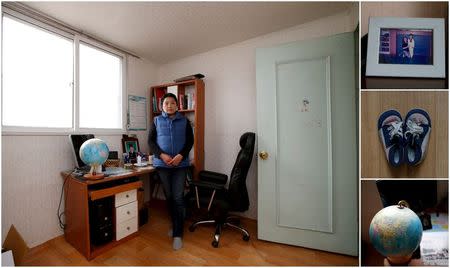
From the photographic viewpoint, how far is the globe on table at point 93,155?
1592mm

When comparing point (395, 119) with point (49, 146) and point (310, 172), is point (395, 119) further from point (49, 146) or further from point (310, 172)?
point (49, 146)

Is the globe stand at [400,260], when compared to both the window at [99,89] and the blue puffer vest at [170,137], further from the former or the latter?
the window at [99,89]

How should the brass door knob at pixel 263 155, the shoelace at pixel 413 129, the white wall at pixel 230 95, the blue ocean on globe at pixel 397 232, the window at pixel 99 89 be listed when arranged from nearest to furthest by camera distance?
the blue ocean on globe at pixel 397 232 → the shoelace at pixel 413 129 → the brass door knob at pixel 263 155 → the window at pixel 99 89 → the white wall at pixel 230 95

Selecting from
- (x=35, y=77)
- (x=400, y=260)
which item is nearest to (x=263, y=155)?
(x=400, y=260)

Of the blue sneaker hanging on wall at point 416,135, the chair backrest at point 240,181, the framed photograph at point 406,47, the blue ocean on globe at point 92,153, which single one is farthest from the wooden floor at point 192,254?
the framed photograph at point 406,47

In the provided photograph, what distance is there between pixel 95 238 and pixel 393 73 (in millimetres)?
2381

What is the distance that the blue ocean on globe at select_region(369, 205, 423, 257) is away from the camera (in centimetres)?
72

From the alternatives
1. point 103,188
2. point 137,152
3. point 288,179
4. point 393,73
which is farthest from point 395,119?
point 137,152

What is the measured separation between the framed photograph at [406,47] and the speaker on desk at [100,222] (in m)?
2.17

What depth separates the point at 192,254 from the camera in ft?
5.35

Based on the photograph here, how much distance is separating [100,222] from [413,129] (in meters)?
2.26

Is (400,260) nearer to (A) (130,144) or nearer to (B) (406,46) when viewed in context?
(B) (406,46)

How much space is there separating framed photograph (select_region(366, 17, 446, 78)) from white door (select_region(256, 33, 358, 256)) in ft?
1.77

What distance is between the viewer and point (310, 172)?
64.7 inches
